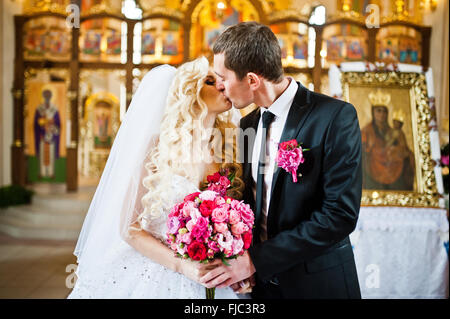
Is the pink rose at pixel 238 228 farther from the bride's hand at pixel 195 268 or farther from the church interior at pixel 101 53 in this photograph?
the church interior at pixel 101 53

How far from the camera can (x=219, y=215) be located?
5.23ft

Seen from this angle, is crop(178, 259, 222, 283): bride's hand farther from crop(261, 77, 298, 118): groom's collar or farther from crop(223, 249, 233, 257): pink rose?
crop(261, 77, 298, 118): groom's collar

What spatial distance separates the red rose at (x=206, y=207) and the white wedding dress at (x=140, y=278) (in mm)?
433

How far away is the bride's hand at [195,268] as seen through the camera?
1744mm

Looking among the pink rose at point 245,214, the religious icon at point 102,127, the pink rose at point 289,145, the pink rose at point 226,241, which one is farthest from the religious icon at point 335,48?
the pink rose at point 226,241

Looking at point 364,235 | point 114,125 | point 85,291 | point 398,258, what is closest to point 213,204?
point 85,291

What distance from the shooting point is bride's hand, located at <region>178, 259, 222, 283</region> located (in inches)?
68.7

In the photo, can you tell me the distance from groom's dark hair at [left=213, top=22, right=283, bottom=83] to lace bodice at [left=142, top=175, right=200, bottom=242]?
651 mm

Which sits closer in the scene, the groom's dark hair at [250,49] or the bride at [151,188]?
the groom's dark hair at [250,49]

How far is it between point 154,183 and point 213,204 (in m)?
0.55

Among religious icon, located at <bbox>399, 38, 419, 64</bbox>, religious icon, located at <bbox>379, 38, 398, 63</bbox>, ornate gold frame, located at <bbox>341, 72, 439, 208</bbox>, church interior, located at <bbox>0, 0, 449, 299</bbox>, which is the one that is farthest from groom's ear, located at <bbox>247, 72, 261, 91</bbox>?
religious icon, located at <bbox>399, 38, 419, 64</bbox>

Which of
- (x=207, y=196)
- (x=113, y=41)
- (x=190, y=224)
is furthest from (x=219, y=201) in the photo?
(x=113, y=41)

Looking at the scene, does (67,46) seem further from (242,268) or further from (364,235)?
(242,268)

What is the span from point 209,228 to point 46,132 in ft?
29.0
